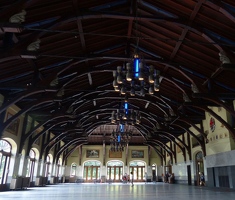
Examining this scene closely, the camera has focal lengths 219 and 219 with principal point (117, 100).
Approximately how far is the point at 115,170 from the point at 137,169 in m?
3.39

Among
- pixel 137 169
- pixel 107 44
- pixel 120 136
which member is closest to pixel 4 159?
pixel 120 136

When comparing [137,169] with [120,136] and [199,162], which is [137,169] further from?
[120,136]

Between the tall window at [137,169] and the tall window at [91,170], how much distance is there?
16.9ft

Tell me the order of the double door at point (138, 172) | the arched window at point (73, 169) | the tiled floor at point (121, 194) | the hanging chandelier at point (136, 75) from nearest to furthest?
the hanging chandelier at point (136, 75) → the tiled floor at point (121, 194) → the arched window at point (73, 169) → the double door at point (138, 172)

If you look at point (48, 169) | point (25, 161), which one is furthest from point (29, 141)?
point (48, 169)

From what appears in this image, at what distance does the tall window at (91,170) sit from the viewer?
3253 cm

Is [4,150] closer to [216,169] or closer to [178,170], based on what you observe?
[216,169]

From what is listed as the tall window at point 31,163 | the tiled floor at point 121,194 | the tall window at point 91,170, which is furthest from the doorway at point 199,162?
the tall window at point 91,170

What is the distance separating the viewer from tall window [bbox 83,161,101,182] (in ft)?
107

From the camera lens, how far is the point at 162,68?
13445 mm

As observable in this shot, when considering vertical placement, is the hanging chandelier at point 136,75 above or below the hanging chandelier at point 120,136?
above

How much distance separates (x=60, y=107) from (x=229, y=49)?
12183 mm

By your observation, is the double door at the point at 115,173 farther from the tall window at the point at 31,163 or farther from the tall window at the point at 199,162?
the tall window at the point at 31,163

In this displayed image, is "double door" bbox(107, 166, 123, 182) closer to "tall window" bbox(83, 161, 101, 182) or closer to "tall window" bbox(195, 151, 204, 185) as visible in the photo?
"tall window" bbox(83, 161, 101, 182)
